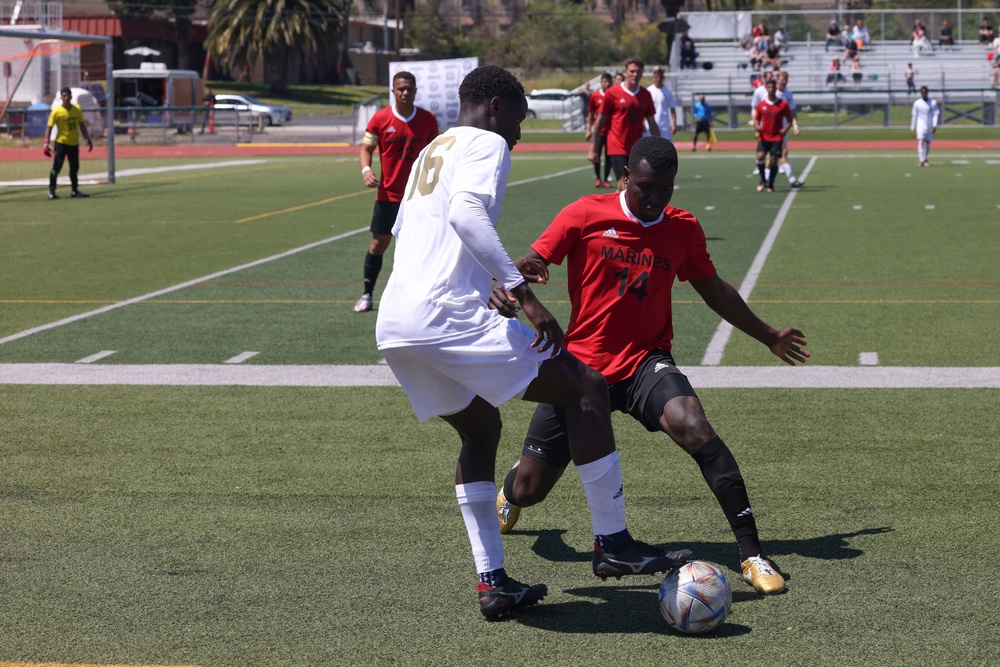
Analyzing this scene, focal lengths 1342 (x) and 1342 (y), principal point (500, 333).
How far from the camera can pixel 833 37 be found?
59000mm

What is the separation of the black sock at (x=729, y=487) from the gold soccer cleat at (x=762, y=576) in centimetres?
4

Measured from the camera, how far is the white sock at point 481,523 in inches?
189

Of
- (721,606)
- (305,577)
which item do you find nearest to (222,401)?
(305,577)

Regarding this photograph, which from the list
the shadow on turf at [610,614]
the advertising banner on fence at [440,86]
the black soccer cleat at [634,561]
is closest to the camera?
the shadow on turf at [610,614]

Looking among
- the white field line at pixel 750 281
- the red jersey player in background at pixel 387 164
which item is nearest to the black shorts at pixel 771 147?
the white field line at pixel 750 281

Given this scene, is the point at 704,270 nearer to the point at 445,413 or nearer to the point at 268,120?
the point at 445,413

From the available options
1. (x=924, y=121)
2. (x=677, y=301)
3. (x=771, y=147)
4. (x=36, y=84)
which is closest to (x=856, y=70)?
(x=924, y=121)

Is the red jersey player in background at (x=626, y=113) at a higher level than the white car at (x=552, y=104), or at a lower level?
lower

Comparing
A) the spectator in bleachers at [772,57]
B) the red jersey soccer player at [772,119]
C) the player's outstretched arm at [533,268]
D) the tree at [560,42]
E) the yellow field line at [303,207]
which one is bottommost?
the yellow field line at [303,207]

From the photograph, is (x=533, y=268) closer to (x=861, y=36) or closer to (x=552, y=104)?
(x=861, y=36)

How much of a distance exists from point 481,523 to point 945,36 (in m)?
59.3

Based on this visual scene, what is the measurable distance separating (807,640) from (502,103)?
2.13m

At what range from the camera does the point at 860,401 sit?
826 centimetres

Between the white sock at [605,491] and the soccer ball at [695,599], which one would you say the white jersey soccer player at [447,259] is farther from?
the soccer ball at [695,599]
